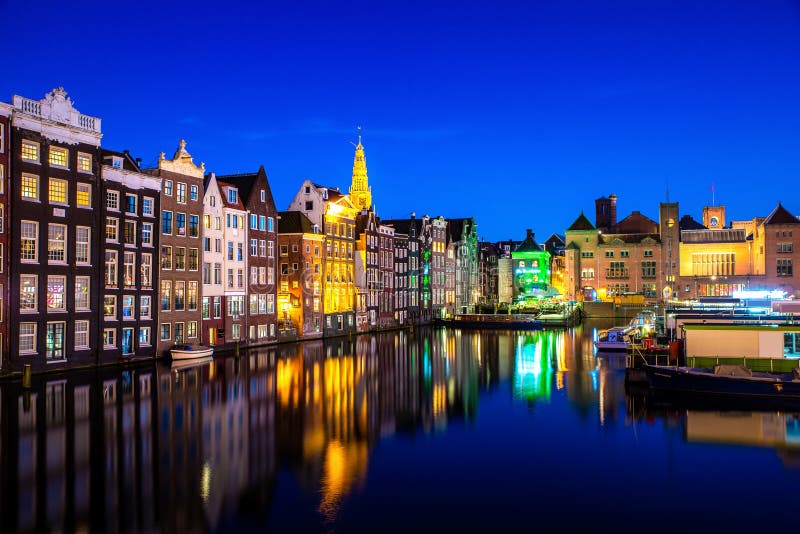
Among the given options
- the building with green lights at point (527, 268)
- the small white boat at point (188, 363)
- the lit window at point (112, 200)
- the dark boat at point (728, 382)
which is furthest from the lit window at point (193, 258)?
the building with green lights at point (527, 268)

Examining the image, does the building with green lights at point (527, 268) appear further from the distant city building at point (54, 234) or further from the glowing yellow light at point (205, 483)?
the glowing yellow light at point (205, 483)

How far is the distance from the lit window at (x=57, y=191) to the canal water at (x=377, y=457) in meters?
11.6

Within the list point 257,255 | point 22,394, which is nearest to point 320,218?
point 257,255

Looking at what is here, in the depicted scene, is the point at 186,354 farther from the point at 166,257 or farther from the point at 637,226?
the point at 637,226

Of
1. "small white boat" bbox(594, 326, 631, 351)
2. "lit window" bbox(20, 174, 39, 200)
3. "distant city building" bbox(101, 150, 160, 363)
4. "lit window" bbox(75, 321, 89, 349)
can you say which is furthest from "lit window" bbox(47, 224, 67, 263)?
"small white boat" bbox(594, 326, 631, 351)

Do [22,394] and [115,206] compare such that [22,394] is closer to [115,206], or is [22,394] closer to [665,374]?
[115,206]

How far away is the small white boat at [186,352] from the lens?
2174 inches

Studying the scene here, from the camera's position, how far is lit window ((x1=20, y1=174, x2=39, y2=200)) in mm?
45688

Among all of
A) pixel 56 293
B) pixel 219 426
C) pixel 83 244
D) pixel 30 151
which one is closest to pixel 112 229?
pixel 83 244

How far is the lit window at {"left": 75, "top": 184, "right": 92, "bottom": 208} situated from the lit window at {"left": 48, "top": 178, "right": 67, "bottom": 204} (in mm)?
940

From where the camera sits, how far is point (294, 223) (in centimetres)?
7738

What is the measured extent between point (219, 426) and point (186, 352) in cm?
2520

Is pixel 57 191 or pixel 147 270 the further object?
→ pixel 147 270

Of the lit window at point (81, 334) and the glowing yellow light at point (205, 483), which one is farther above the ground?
the lit window at point (81, 334)
